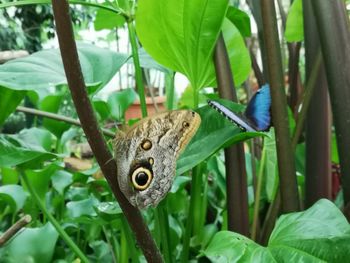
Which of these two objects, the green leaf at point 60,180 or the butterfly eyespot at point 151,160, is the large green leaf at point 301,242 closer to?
the butterfly eyespot at point 151,160

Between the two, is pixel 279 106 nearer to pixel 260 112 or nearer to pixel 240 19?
pixel 260 112

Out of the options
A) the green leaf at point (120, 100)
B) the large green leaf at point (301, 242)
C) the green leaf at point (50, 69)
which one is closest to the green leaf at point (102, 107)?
the green leaf at point (120, 100)

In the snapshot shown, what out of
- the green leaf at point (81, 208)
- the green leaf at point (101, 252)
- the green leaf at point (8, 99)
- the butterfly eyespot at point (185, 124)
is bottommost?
the green leaf at point (101, 252)

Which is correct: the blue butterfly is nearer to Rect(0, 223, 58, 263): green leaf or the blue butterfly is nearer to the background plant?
the background plant

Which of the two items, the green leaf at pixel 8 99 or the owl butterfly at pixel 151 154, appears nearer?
the owl butterfly at pixel 151 154

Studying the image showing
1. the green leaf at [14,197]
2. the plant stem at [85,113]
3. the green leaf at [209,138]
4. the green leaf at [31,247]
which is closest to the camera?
the plant stem at [85,113]

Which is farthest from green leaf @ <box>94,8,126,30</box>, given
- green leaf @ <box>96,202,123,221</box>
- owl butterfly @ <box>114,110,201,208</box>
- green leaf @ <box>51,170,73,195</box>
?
owl butterfly @ <box>114,110,201,208</box>

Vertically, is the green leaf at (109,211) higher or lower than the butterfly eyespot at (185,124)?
lower
